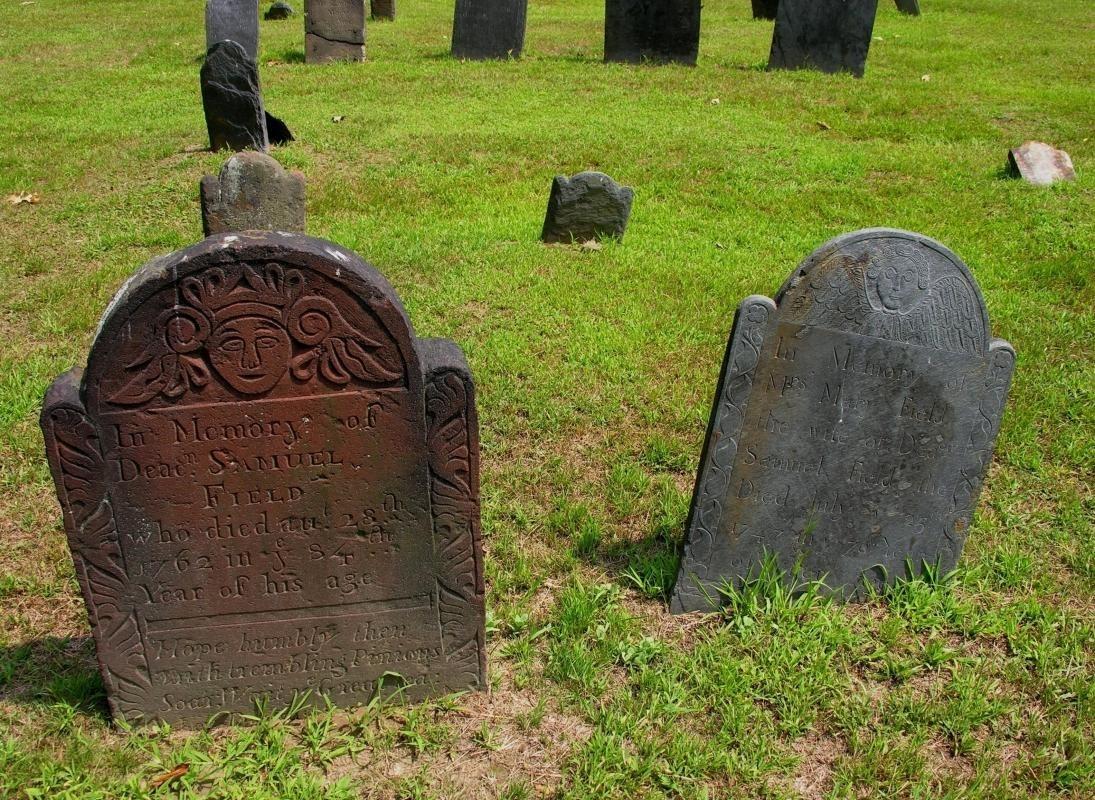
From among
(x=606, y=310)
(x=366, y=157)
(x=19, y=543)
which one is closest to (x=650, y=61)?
(x=366, y=157)

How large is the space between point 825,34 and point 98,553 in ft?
41.2

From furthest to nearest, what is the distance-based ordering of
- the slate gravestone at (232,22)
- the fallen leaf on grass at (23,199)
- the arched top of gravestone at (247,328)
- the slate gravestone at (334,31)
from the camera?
the slate gravestone at (334,31), the slate gravestone at (232,22), the fallen leaf on grass at (23,199), the arched top of gravestone at (247,328)

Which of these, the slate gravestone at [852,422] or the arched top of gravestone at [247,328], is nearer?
the arched top of gravestone at [247,328]

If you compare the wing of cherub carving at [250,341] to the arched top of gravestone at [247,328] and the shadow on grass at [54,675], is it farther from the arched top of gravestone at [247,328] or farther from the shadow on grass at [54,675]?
the shadow on grass at [54,675]

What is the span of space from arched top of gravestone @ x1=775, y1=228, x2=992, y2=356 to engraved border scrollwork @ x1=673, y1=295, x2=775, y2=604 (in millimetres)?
134

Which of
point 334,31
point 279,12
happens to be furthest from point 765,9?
point 279,12

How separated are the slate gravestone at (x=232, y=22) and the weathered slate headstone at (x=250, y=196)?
7317 mm

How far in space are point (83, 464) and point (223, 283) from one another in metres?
0.73

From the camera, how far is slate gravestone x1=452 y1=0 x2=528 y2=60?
1312 cm

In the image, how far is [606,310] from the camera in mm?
6023

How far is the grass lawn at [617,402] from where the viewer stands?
2934 mm

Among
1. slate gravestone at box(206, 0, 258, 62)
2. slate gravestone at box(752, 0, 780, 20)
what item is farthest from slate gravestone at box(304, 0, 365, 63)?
slate gravestone at box(752, 0, 780, 20)

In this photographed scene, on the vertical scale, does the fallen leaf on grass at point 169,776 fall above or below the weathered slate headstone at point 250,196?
below

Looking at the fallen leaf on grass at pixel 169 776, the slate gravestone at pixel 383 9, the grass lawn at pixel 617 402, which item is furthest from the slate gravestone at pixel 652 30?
the fallen leaf on grass at pixel 169 776
